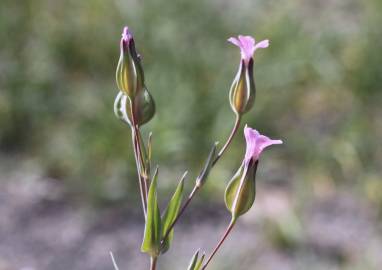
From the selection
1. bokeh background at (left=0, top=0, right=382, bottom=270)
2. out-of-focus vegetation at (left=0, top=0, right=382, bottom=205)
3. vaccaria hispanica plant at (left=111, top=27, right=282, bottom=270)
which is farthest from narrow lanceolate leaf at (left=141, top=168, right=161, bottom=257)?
out-of-focus vegetation at (left=0, top=0, right=382, bottom=205)

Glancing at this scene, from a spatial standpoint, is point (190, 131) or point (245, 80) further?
point (190, 131)

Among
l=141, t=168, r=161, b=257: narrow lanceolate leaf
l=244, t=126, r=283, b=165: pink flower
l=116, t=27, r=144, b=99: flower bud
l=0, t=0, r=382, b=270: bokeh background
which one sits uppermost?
l=0, t=0, r=382, b=270: bokeh background

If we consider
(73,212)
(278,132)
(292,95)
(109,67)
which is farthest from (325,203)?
(109,67)

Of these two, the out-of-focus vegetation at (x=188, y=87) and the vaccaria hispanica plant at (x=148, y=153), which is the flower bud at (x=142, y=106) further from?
the out-of-focus vegetation at (x=188, y=87)

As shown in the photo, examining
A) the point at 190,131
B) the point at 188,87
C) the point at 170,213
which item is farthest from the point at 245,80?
the point at 188,87

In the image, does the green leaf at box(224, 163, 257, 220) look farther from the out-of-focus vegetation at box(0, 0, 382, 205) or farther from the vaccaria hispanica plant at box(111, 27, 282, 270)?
the out-of-focus vegetation at box(0, 0, 382, 205)

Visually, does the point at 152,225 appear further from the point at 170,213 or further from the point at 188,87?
the point at 188,87

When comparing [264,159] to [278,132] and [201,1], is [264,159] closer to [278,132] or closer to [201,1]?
[278,132]
